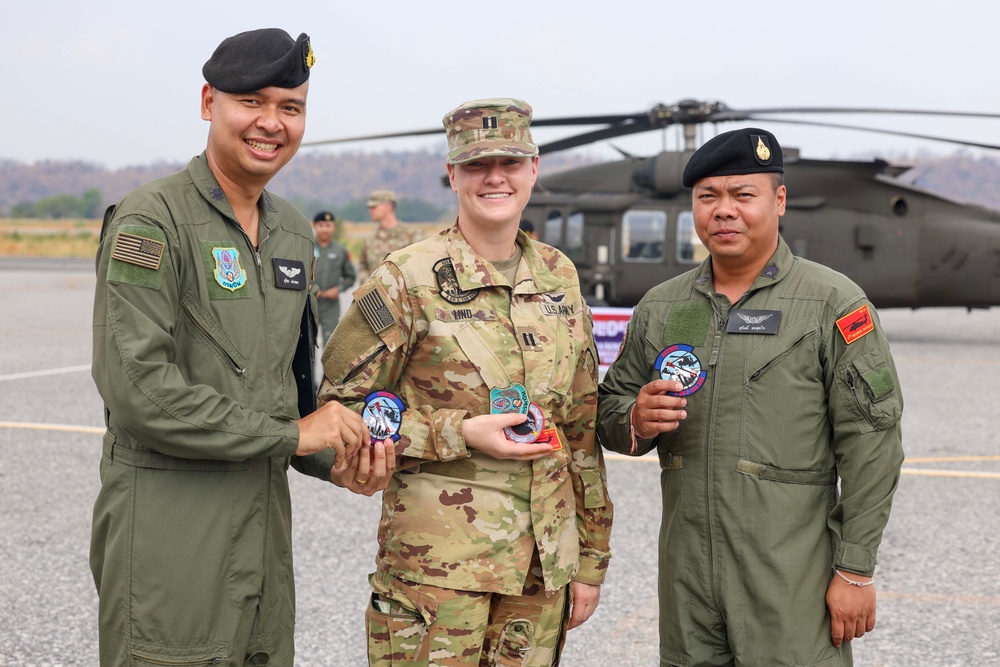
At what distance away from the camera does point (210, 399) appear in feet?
6.75

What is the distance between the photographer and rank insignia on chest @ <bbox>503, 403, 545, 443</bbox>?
7.52 feet

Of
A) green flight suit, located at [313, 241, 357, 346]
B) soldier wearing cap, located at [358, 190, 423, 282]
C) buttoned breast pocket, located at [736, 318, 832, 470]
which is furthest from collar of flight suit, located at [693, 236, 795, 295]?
green flight suit, located at [313, 241, 357, 346]

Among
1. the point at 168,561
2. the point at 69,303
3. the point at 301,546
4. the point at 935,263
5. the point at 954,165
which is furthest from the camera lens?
the point at 954,165

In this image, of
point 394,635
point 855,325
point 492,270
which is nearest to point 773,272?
point 855,325

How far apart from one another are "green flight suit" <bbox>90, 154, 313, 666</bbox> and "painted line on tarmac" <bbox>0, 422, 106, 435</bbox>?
5.97 meters

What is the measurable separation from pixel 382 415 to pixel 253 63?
0.93m

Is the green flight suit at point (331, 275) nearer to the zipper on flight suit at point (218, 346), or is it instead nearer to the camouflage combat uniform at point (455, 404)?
the camouflage combat uniform at point (455, 404)

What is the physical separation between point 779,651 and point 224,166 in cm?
188

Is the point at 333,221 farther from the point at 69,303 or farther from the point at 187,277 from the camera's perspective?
the point at 69,303

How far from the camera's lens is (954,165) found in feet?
543

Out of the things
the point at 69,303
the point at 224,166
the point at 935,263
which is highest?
the point at 224,166

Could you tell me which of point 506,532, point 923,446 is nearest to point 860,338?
point 506,532

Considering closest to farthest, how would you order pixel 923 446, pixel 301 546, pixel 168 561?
pixel 168 561, pixel 301 546, pixel 923 446

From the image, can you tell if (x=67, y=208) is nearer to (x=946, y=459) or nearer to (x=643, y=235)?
(x=643, y=235)
